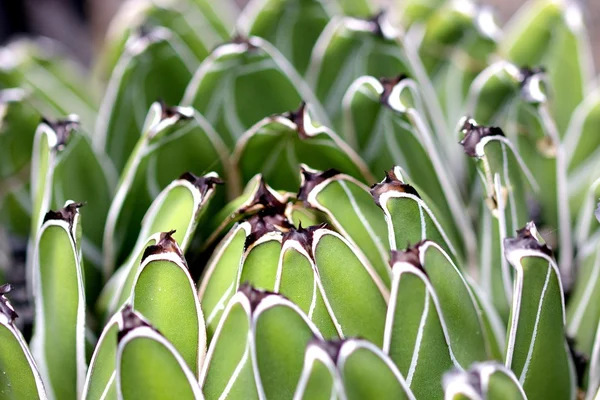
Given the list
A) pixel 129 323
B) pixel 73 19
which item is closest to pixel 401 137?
pixel 129 323

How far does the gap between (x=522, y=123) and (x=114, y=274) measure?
34cm

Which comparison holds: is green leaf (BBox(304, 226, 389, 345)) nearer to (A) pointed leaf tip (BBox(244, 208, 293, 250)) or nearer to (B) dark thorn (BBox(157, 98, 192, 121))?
(A) pointed leaf tip (BBox(244, 208, 293, 250))

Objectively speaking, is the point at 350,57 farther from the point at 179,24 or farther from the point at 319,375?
the point at 319,375

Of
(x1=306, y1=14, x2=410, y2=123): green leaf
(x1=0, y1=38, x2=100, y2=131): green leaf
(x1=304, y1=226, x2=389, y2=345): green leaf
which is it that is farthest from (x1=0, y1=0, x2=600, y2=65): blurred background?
(x1=304, y1=226, x2=389, y2=345): green leaf

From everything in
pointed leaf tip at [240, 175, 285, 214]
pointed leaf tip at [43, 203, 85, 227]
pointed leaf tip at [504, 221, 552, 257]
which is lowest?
pointed leaf tip at [504, 221, 552, 257]

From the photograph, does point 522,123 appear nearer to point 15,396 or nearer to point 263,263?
point 263,263

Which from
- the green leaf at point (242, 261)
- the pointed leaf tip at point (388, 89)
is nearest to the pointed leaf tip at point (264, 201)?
the green leaf at point (242, 261)

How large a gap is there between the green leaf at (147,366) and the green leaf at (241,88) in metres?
0.26

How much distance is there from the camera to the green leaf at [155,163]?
21.0 inches

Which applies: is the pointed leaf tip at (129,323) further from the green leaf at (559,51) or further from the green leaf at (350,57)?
the green leaf at (559,51)

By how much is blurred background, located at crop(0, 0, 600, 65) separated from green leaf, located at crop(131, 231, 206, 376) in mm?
911

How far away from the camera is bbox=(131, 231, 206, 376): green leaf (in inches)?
16.5

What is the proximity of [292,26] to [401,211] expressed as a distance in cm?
31

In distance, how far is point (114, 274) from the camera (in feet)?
1.84
